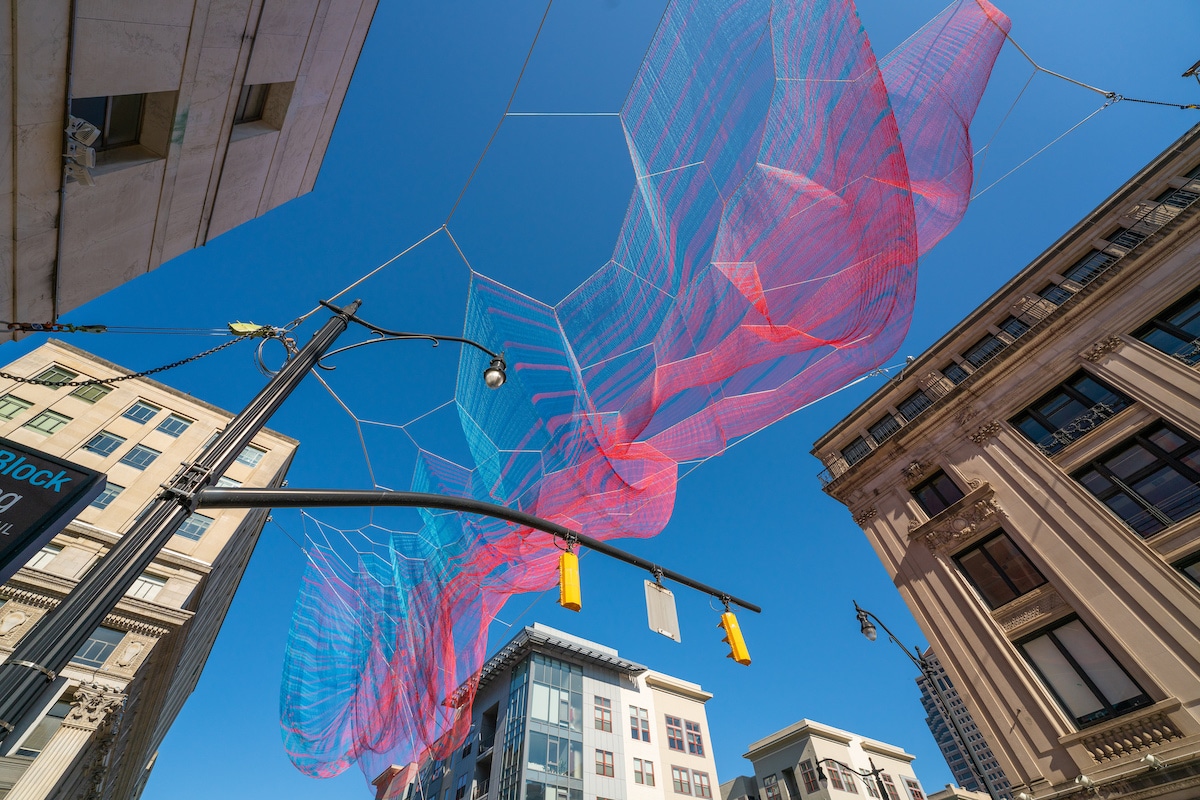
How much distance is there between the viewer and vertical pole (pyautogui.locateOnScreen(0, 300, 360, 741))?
274 cm

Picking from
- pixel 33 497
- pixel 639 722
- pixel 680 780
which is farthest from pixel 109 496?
pixel 680 780

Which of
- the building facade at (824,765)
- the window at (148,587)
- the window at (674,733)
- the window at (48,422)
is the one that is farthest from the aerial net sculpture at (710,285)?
the building facade at (824,765)

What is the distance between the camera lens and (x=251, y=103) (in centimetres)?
868

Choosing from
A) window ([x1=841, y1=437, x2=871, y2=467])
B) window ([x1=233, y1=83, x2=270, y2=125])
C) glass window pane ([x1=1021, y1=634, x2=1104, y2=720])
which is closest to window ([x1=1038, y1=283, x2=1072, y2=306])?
window ([x1=841, y1=437, x2=871, y2=467])

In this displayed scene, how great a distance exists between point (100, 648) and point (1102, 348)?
33.5m

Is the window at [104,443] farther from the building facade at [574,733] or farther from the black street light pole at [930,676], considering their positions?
the black street light pole at [930,676]

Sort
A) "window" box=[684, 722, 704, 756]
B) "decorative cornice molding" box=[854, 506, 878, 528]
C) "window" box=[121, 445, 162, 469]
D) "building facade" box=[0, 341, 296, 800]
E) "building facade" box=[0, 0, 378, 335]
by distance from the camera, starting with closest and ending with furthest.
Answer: "building facade" box=[0, 0, 378, 335]
"building facade" box=[0, 341, 296, 800]
"decorative cornice molding" box=[854, 506, 878, 528]
"window" box=[121, 445, 162, 469]
"window" box=[684, 722, 704, 756]

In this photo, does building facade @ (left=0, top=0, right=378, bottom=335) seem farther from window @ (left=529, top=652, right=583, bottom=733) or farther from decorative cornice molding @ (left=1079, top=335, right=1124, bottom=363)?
window @ (left=529, top=652, right=583, bottom=733)

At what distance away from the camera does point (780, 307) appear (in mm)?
7637

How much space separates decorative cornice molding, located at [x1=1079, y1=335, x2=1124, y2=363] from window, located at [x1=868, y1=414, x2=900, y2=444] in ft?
19.7

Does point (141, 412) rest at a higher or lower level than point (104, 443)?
higher

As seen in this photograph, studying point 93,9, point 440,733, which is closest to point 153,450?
point 440,733

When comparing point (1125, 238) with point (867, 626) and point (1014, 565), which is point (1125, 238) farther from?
point (867, 626)

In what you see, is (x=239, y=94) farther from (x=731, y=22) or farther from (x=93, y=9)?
(x=731, y=22)
